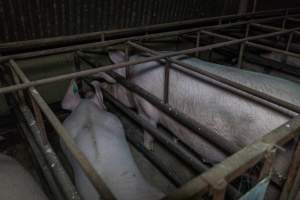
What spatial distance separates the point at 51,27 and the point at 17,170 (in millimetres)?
1676

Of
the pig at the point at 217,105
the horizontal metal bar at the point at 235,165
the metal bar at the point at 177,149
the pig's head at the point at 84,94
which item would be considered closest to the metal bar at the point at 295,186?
the pig at the point at 217,105

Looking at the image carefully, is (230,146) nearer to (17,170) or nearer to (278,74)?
(17,170)

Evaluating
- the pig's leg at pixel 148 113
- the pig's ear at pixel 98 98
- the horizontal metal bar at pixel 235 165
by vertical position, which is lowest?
the pig's leg at pixel 148 113

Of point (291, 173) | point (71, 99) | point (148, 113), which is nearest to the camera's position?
point (291, 173)

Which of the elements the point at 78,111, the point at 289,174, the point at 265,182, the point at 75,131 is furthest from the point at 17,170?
the point at 289,174

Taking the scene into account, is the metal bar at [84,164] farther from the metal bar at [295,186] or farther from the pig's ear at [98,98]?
the pig's ear at [98,98]

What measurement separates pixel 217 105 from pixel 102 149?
0.89 meters

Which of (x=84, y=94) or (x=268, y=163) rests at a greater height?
(x=268, y=163)

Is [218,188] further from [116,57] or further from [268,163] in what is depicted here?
[116,57]

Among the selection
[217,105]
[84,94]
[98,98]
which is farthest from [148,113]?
[217,105]

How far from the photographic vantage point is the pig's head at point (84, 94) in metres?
2.40

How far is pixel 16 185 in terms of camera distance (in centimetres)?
146

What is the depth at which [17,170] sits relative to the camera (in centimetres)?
160

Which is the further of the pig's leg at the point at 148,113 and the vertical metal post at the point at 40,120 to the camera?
the pig's leg at the point at 148,113
